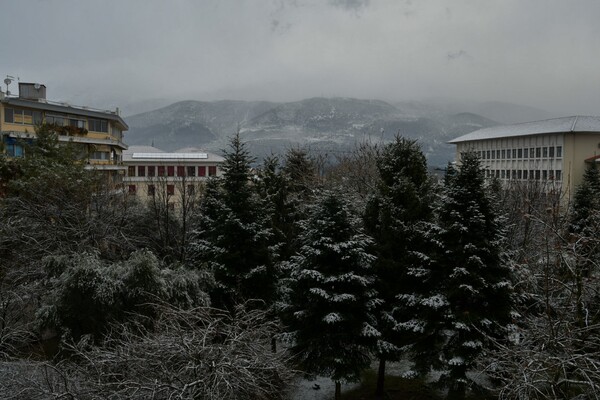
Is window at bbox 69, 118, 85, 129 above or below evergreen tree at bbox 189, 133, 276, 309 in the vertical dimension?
above

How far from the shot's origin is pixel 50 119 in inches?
1788

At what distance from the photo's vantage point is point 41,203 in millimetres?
27375

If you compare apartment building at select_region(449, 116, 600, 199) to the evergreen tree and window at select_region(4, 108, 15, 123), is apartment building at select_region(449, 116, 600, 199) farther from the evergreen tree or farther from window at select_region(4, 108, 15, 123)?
window at select_region(4, 108, 15, 123)

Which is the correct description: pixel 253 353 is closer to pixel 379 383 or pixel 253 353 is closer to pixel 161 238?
pixel 379 383

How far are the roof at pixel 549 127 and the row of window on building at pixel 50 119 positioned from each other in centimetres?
5325

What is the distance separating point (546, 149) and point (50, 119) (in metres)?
57.9

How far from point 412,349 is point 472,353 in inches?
85.6

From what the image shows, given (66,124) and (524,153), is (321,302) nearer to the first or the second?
(66,124)

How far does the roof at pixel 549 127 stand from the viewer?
205 ft

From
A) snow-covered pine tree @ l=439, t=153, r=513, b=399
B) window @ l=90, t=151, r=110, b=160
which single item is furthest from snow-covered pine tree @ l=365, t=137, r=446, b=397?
window @ l=90, t=151, r=110, b=160

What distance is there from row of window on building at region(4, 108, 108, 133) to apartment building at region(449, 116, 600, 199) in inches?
1586

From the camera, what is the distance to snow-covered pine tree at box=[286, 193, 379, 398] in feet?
56.2

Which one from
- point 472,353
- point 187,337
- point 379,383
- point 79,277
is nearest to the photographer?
point 187,337

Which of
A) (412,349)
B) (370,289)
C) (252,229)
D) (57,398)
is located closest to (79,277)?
(252,229)
